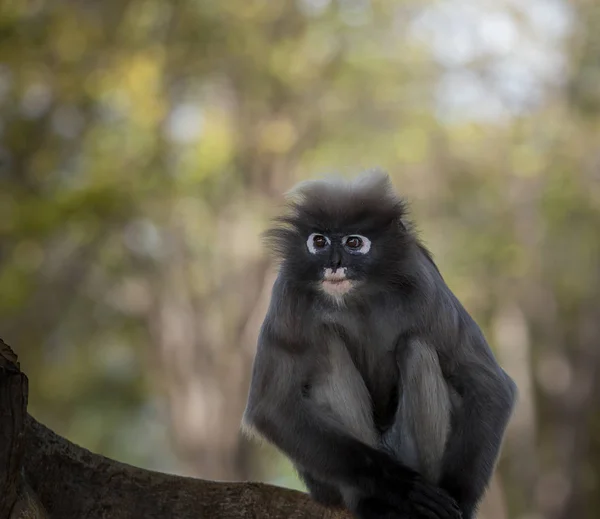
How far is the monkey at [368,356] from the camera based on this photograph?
13.1ft

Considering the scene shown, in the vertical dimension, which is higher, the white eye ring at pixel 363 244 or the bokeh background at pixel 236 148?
the bokeh background at pixel 236 148

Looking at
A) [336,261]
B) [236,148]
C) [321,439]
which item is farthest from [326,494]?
[236,148]

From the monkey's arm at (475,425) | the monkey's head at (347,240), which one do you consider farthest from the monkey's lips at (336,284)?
the monkey's arm at (475,425)

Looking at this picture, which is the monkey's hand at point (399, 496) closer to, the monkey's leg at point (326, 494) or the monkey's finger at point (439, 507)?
the monkey's finger at point (439, 507)

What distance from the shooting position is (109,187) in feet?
40.4

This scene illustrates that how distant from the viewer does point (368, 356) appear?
4.18 meters

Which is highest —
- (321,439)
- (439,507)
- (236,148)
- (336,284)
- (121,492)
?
(236,148)

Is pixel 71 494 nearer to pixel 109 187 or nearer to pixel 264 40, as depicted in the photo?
pixel 109 187

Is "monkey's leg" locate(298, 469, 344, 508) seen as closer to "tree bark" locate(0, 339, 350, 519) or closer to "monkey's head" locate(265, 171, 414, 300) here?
"tree bark" locate(0, 339, 350, 519)

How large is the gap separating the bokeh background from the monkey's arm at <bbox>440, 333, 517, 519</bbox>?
8.27 m

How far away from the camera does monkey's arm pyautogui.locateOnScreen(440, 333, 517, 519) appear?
4.00 meters

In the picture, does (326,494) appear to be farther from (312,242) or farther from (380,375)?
(312,242)

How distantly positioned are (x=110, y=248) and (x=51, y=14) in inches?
118

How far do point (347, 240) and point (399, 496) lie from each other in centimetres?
97
